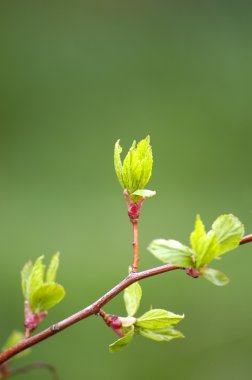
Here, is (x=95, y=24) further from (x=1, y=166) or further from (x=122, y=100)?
(x=1, y=166)

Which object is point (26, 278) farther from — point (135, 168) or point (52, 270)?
point (135, 168)

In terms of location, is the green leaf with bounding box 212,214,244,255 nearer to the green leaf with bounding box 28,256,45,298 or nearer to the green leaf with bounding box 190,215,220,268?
the green leaf with bounding box 190,215,220,268

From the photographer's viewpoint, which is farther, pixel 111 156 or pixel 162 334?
pixel 111 156

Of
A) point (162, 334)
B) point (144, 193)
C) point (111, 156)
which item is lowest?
point (162, 334)

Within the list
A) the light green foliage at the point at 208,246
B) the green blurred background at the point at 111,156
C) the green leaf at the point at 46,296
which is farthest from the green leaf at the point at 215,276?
the green blurred background at the point at 111,156

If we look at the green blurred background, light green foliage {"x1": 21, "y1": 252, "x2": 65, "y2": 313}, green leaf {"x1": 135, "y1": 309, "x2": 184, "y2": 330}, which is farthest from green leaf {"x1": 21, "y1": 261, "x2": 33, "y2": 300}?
the green blurred background

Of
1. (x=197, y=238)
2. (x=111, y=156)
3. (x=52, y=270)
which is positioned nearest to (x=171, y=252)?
(x=197, y=238)
